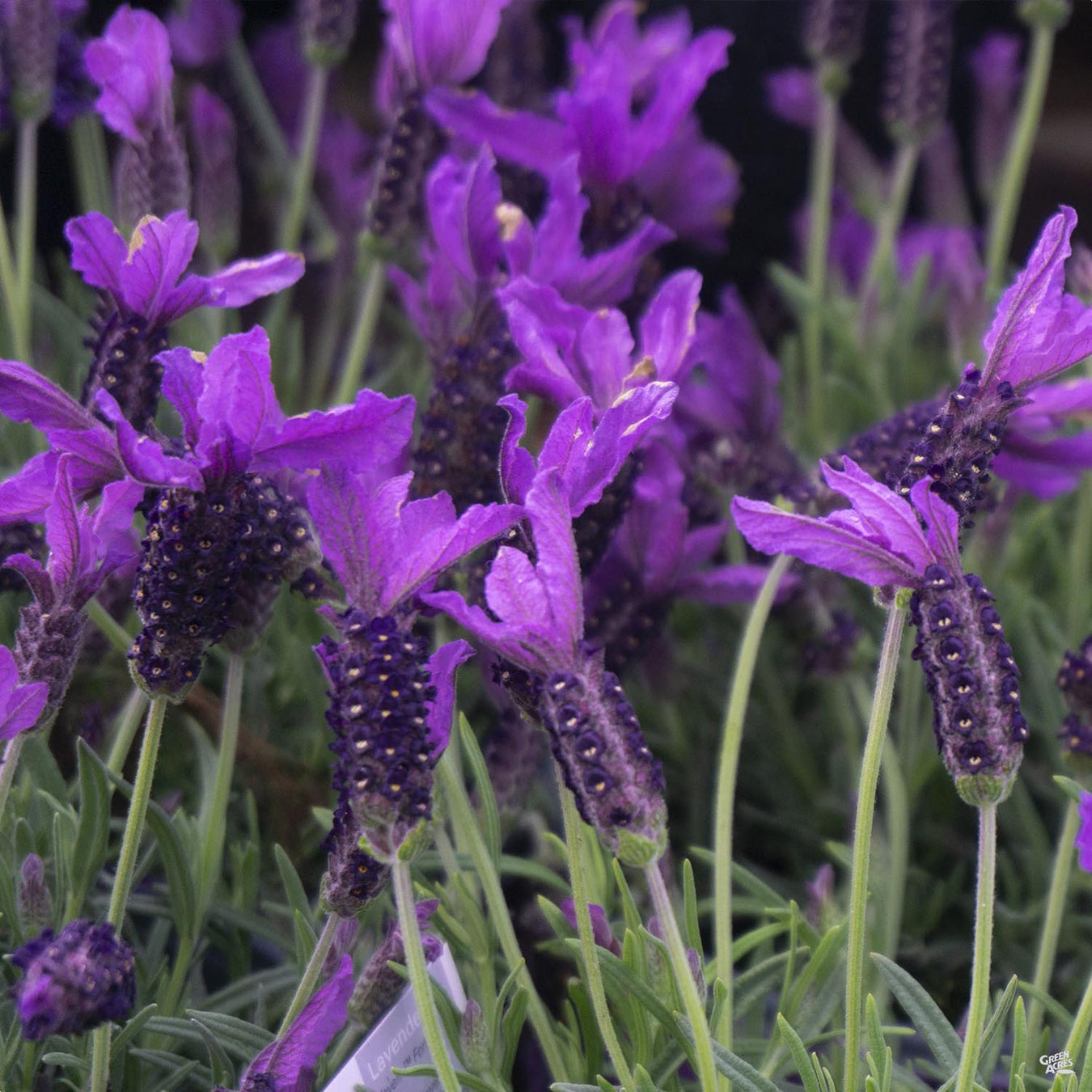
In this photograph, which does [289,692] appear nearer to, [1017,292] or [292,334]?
[292,334]

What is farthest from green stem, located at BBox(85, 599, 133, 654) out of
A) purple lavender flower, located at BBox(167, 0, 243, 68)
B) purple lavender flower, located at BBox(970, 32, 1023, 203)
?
purple lavender flower, located at BBox(970, 32, 1023, 203)

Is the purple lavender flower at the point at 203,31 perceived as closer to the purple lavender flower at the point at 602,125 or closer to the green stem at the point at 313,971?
the purple lavender flower at the point at 602,125

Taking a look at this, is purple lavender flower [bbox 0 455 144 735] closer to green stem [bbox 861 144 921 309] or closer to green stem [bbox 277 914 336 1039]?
Answer: green stem [bbox 277 914 336 1039]

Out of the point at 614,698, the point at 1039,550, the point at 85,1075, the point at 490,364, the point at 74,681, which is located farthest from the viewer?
the point at 1039,550

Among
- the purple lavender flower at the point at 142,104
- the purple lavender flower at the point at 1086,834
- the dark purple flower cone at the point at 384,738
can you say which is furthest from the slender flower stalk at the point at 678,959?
the purple lavender flower at the point at 142,104

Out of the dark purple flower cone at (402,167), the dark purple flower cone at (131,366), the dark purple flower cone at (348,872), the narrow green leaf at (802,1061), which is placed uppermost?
the dark purple flower cone at (402,167)

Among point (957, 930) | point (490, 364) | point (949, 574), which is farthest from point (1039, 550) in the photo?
point (949, 574)
